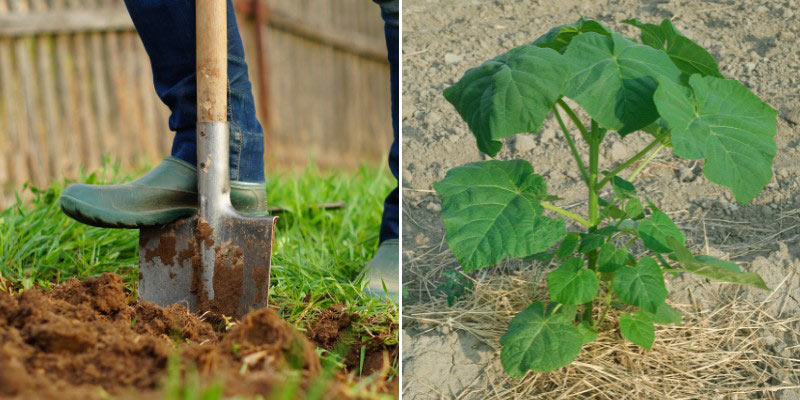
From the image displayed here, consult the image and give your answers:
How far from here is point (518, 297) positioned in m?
2.50

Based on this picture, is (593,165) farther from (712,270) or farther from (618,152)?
(618,152)

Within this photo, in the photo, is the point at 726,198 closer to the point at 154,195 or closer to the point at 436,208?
the point at 436,208

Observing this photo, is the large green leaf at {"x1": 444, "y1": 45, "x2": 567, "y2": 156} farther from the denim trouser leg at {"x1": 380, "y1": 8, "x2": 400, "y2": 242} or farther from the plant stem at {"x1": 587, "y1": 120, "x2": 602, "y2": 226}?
the denim trouser leg at {"x1": 380, "y1": 8, "x2": 400, "y2": 242}

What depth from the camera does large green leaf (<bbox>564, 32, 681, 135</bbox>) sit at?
1784 mm

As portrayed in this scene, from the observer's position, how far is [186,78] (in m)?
2.36

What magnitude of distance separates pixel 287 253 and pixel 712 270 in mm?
1379

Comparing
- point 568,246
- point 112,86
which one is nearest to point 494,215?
point 568,246

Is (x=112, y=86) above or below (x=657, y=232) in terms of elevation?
above

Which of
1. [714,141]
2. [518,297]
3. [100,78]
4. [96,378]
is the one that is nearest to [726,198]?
[518,297]

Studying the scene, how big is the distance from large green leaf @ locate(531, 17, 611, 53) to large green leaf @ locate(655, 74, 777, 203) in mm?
287

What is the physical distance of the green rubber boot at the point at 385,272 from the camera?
93.7 inches

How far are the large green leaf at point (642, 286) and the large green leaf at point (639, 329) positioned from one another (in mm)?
156

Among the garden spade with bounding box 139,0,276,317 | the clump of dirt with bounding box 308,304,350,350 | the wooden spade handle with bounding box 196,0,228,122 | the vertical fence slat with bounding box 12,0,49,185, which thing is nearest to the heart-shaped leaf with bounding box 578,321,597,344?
the clump of dirt with bounding box 308,304,350,350

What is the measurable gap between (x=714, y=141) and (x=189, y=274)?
1.43 meters
